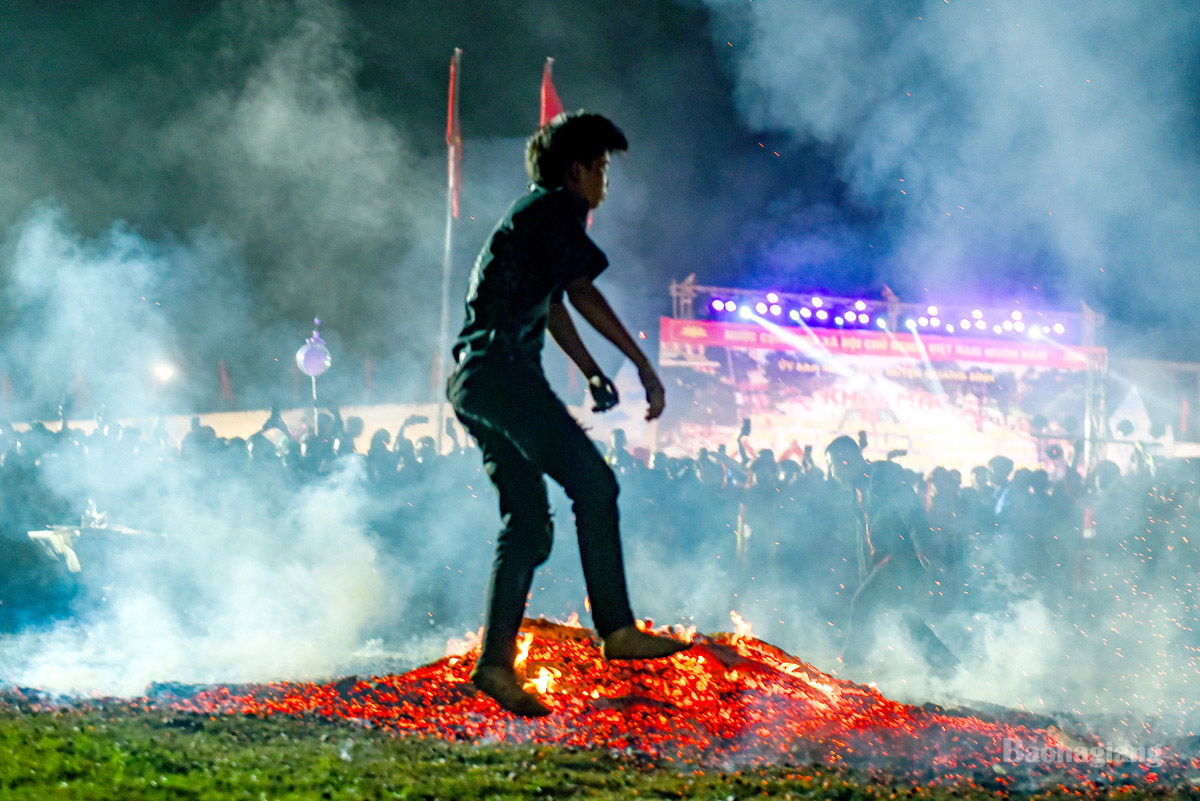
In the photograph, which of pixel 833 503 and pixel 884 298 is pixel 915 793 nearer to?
pixel 833 503

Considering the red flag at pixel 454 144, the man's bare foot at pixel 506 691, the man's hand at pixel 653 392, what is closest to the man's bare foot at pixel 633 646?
the man's bare foot at pixel 506 691

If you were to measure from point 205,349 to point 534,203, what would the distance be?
51.7ft

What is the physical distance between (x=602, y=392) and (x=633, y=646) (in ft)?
2.91

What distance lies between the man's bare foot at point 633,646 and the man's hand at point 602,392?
79 centimetres

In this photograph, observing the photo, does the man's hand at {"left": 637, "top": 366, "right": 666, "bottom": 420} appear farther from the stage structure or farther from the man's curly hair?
the stage structure

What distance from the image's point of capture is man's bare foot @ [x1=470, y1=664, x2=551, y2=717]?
258 centimetres

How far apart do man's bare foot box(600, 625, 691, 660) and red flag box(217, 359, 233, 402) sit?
51.7 feet

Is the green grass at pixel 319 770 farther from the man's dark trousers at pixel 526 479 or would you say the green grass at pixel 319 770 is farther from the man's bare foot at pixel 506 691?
the man's dark trousers at pixel 526 479

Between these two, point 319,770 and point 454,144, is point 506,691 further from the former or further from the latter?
point 454,144

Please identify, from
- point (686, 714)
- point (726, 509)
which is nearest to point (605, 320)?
point (686, 714)

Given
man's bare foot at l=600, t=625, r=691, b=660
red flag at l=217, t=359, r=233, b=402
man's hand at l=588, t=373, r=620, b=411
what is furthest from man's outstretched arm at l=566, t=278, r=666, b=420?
red flag at l=217, t=359, r=233, b=402

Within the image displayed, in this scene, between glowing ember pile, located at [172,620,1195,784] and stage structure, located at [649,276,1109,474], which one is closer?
glowing ember pile, located at [172,620,1195,784]

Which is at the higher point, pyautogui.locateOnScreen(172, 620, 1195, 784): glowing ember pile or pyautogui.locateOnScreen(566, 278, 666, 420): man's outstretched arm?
pyautogui.locateOnScreen(566, 278, 666, 420): man's outstretched arm

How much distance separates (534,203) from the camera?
2.59 meters
